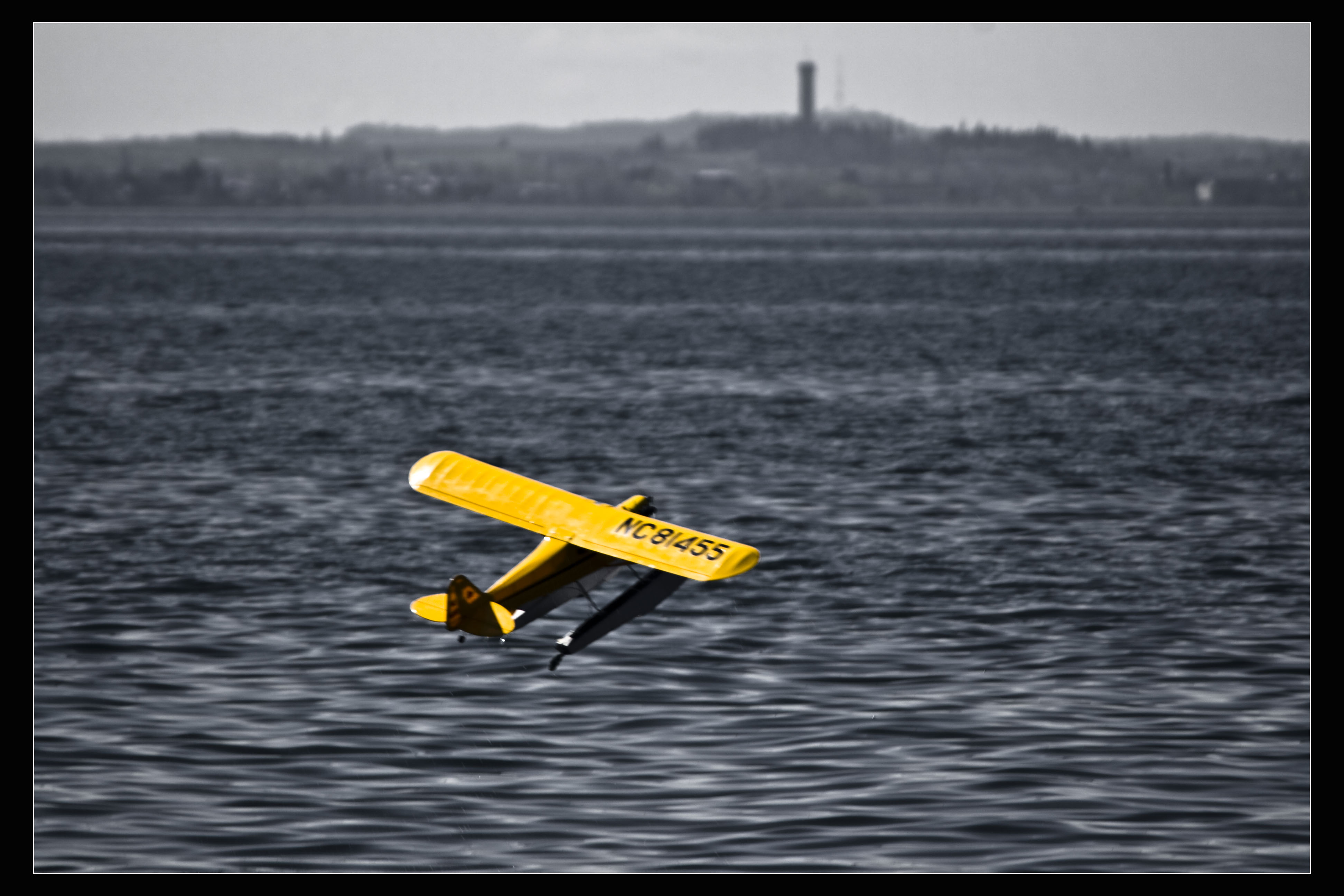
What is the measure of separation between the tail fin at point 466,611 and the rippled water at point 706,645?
123 inches

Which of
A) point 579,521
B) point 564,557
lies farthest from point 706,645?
point 579,521

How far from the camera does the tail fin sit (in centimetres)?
1786

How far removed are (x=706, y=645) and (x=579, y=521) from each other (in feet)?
30.7

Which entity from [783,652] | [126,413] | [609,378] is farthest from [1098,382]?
[783,652]

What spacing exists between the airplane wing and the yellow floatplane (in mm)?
16

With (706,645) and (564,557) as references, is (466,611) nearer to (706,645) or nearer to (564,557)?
(564,557)

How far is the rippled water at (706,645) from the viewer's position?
2034 cm

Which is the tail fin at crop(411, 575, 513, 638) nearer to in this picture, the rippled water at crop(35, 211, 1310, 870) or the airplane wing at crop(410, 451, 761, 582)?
the airplane wing at crop(410, 451, 761, 582)

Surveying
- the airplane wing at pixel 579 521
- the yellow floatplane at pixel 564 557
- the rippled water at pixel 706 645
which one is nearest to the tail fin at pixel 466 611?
the yellow floatplane at pixel 564 557

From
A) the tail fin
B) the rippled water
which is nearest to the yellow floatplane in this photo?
the tail fin

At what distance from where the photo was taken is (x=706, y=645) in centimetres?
2819

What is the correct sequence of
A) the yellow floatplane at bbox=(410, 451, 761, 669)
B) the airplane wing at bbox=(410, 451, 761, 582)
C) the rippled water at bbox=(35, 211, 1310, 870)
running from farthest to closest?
the rippled water at bbox=(35, 211, 1310, 870) < the yellow floatplane at bbox=(410, 451, 761, 669) < the airplane wing at bbox=(410, 451, 761, 582)

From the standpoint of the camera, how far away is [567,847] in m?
19.8

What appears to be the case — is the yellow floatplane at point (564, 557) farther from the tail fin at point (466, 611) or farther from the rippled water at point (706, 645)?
the rippled water at point (706, 645)
